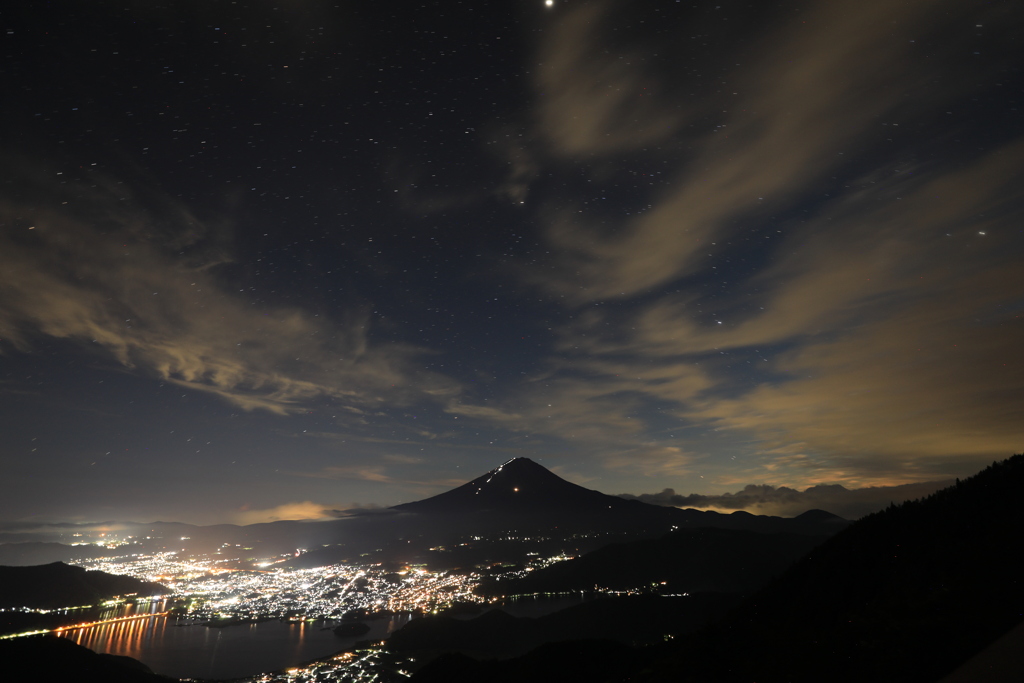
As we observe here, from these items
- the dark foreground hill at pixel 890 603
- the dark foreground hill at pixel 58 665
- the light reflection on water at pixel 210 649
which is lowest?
the light reflection on water at pixel 210 649

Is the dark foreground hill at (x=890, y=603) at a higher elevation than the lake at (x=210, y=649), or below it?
higher

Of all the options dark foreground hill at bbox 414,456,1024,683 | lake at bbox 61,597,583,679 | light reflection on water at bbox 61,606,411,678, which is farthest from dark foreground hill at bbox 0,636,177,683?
dark foreground hill at bbox 414,456,1024,683

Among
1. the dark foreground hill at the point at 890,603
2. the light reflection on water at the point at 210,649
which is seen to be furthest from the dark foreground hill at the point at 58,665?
the dark foreground hill at the point at 890,603

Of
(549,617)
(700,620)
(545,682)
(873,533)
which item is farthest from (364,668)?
(873,533)

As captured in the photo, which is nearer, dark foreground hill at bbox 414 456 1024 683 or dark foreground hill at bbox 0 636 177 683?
dark foreground hill at bbox 414 456 1024 683

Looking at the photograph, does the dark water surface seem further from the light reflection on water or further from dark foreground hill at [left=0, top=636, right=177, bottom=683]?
dark foreground hill at [left=0, top=636, right=177, bottom=683]

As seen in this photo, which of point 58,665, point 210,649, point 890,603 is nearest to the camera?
point 890,603

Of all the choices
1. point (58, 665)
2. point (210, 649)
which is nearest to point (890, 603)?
point (58, 665)

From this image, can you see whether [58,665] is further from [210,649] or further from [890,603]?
[890,603]

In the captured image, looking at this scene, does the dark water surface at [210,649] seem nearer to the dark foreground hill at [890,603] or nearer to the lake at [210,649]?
the lake at [210,649]
